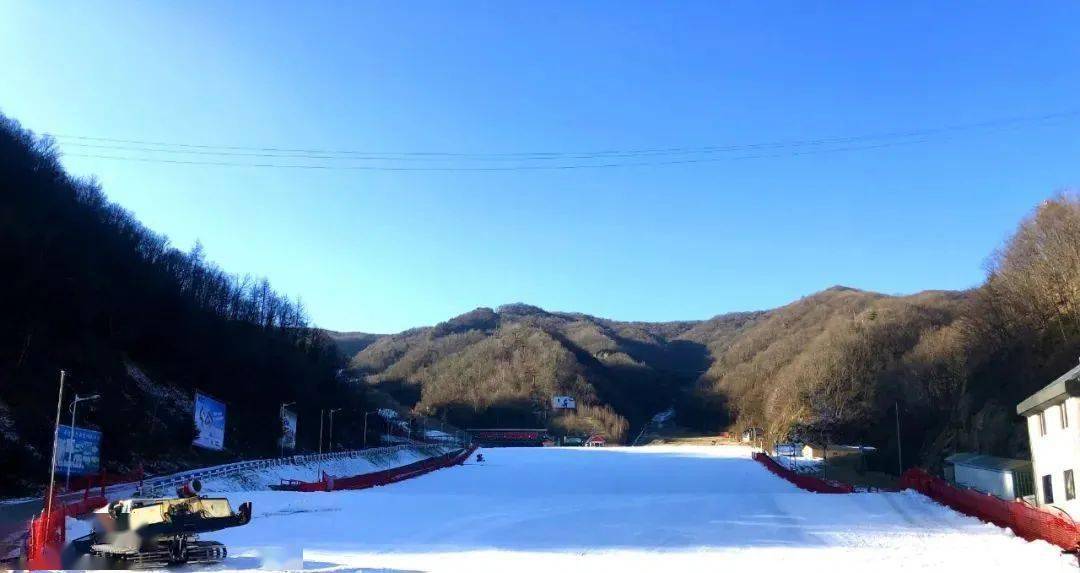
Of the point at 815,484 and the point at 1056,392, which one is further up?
the point at 1056,392

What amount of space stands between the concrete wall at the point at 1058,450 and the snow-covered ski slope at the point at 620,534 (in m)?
1.86

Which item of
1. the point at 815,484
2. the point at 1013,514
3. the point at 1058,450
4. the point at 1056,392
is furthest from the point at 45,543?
the point at 815,484

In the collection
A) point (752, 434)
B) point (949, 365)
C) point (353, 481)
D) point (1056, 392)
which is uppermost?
point (949, 365)

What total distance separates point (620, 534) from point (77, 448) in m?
19.0

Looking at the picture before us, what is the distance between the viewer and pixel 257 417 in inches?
2499

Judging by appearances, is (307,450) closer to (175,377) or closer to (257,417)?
(257,417)

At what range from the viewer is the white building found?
17484 millimetres

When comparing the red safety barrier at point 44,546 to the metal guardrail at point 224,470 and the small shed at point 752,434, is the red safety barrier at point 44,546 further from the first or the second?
the small shed at point 752,434

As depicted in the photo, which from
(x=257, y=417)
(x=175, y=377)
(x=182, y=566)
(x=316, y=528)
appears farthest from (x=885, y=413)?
(x=182, y=566)

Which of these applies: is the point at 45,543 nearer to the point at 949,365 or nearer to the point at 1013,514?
the point at 1013,514

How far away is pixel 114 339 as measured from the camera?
54062mm

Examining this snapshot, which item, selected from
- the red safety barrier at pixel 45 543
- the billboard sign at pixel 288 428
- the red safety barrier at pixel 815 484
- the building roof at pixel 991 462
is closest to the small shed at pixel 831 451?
the red safety barrier at pixel 815 484

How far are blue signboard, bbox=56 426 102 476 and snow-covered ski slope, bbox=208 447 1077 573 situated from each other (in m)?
5.35

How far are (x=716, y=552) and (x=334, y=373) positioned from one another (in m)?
87.6
